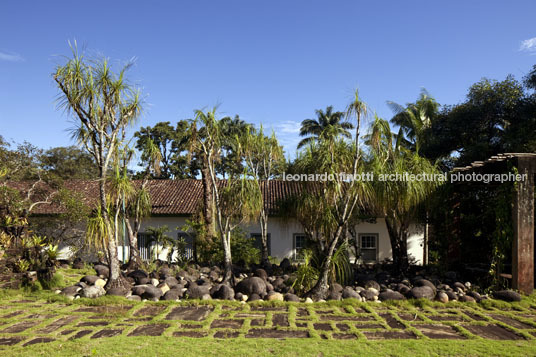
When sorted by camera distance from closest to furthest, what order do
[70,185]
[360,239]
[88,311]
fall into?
1. [88,311]
2. [360,239]
3. [70,185]

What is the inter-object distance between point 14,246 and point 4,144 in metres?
10.0

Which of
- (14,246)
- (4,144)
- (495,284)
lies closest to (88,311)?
(14,246)

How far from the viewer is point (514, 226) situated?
8.16 m

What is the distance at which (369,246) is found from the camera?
1512cm

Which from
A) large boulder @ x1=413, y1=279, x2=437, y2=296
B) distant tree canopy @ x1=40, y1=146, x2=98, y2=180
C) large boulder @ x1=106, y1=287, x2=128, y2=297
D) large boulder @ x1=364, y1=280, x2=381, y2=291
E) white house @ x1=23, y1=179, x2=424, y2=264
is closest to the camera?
large boulder @ x1=106, y1=287, x2=128, y2=297

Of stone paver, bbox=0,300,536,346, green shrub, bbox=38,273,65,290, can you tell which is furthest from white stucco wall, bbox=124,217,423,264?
stone paver, bbox=0,300,536,346

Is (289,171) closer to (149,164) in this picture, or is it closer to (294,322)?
(149,164)

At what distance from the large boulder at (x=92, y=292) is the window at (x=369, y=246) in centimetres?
1016

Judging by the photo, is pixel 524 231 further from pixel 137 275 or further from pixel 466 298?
pixel 137 275

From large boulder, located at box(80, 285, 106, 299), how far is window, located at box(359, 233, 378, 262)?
10.2 meters

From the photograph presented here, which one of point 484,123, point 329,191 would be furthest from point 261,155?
point 484,123

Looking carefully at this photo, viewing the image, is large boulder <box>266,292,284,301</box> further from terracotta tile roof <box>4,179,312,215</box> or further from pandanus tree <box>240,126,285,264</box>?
terracotta tile roof <box>4,179,312,215</box>

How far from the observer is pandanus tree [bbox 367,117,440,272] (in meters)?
8.66

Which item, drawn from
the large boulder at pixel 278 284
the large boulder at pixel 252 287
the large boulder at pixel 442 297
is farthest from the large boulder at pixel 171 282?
the large boulder at pixel 442 297
